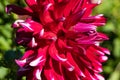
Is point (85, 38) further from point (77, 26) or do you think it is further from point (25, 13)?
point (25, 13)

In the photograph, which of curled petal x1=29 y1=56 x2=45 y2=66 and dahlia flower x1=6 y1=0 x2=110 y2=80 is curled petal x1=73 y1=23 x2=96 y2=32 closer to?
dahlia flower x1=6 y1=0 x2=110 y2=80

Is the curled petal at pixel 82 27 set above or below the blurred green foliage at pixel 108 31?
above

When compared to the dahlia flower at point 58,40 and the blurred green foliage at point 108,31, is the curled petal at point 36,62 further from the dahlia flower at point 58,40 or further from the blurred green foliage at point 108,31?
the blurred green foliage at point 108,31

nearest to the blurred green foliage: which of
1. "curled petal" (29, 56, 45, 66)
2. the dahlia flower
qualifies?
the dahlia flower

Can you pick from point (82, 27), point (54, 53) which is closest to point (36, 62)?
point (54, 53)

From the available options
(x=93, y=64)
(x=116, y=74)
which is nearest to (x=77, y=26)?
(x=93, y=64)

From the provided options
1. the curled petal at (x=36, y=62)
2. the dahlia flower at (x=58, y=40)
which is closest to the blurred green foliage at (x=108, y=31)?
the dahlia flower at (x=58, y=40)

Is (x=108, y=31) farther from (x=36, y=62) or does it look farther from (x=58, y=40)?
(x=36, y=62)

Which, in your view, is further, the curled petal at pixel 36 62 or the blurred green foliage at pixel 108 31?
the blurred green foliage at pixel 108 31
